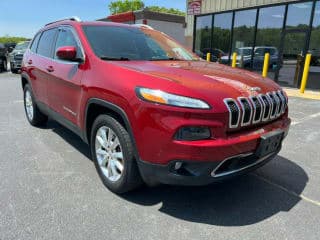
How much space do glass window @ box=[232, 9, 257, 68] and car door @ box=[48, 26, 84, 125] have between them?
10.1 metres

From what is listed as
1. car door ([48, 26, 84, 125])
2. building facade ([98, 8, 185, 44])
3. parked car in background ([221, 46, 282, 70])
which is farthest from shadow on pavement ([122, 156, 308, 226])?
building facade ([98, 8, 185, 44])

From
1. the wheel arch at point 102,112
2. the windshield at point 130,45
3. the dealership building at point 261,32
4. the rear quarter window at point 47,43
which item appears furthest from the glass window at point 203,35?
the wheel arch at point 102,112

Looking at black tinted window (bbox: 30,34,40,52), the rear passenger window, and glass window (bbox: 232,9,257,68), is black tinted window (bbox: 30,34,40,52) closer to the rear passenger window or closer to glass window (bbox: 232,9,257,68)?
the rear passenger window

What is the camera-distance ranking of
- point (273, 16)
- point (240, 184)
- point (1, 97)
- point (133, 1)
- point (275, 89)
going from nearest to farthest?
point (275, 89) → point (240, 184) → point (1, 97) → point (273, 16) → point (133, 1)

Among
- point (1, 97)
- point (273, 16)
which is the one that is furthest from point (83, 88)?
point (273, 16)

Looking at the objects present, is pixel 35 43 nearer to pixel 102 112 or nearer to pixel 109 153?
pixel 102 112

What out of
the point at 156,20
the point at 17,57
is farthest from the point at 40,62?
the point at 156,20

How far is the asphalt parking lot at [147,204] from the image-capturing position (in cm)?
256

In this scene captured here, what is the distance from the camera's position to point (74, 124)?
3676 mm

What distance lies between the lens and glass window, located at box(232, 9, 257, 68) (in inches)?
500

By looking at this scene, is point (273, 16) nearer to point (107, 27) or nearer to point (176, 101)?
point (107, 27)

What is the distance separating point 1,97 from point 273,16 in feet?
32.3

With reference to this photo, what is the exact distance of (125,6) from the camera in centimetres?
6600

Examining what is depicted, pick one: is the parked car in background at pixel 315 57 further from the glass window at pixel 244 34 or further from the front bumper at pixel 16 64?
the front bumper at pixel 16 64
